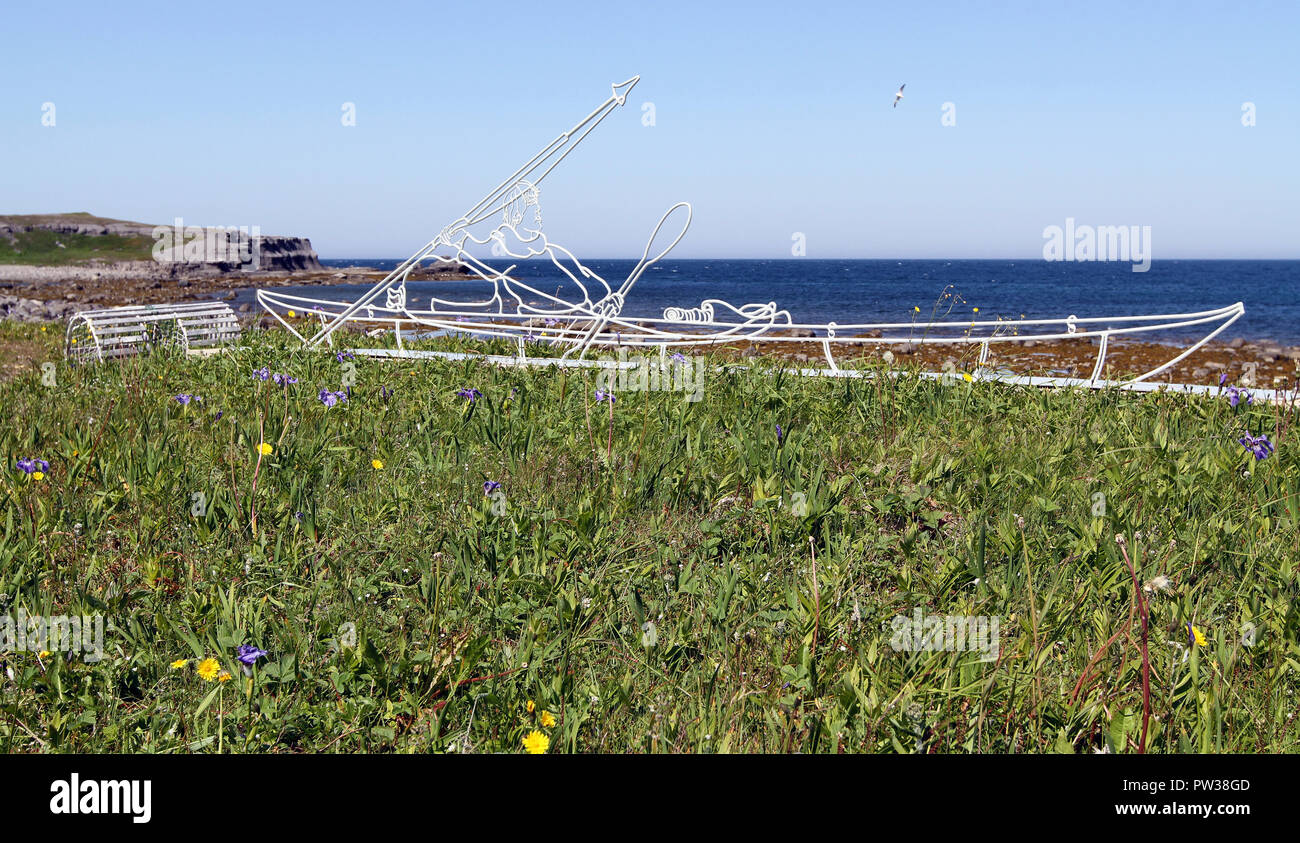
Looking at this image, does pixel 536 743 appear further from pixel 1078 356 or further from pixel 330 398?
pixel 1078 356

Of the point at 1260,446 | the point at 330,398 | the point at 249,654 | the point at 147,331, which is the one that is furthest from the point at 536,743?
the point at 147,331

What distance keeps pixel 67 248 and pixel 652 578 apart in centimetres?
9700

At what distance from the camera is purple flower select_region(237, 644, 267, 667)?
2.30m

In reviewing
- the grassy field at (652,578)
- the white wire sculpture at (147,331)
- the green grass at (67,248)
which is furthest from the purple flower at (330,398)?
the green grass at (67,248)

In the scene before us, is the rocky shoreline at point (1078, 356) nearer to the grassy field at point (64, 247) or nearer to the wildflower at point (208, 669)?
the wildflower at point (208, 669)

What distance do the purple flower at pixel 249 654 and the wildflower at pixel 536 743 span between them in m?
0.79

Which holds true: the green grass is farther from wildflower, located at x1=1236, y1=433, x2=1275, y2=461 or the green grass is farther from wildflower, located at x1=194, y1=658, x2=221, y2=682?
wildflower, located at x1=1236, y1=433, x2=1275, y2=461

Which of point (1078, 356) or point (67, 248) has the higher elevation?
point (67, 248)

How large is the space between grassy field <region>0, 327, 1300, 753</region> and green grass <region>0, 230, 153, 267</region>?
84.4m

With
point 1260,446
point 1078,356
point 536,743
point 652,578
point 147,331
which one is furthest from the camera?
point 1078,356

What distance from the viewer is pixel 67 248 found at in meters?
81.8

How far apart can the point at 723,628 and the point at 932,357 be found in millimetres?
12662

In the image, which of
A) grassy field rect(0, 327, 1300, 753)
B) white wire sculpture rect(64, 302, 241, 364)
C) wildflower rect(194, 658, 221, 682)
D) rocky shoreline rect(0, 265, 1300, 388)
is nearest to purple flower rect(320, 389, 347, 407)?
grassy field rect(0, 327, 1300, 753)

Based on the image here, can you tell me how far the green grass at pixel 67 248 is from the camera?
252ft
